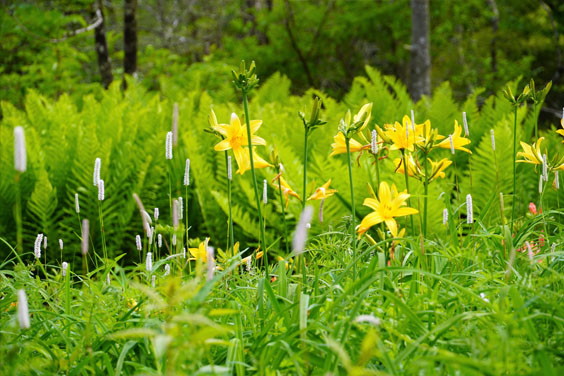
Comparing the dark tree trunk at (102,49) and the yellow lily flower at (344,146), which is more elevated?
the yellow lily flower at (344,146)

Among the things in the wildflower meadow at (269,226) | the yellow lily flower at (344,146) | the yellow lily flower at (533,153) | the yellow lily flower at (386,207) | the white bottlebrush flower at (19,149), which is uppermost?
the white bottlebrush flower at (19,149)

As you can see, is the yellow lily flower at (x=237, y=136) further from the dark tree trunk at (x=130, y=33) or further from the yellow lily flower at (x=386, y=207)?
the dark tree trunk at (x=130, y=33)

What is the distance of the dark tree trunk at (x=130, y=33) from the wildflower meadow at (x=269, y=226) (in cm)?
3

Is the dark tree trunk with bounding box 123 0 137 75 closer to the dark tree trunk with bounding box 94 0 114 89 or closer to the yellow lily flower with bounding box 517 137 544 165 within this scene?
the dark tree trunk with bounding box 94 0 114 89

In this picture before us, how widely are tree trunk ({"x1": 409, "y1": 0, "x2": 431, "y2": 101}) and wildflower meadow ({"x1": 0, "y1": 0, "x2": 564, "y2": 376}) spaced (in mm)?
25

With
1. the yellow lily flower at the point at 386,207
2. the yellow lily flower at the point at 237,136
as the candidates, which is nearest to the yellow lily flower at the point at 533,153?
the yellow lily flower at the point at 386,207

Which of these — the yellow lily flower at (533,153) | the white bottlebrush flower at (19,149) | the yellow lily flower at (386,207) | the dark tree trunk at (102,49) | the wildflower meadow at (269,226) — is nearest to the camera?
the white bottlebrush flower at (19,149)

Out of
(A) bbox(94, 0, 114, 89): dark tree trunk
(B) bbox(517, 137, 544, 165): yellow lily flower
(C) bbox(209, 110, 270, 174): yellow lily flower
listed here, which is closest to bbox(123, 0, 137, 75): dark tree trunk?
(A) bbox(94, 0, 114, 89): dark tree trunk

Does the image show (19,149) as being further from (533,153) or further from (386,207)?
(533,153)

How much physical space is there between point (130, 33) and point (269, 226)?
4.05 m

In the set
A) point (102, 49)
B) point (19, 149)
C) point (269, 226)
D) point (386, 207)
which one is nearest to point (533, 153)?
point (386, 207)

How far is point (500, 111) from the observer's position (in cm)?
371

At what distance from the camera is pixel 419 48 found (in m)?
5.82

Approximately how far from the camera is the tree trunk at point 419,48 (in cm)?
562
